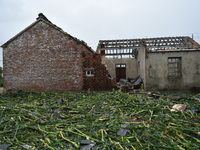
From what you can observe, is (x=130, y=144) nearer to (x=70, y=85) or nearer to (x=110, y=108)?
(x=110, y=108)

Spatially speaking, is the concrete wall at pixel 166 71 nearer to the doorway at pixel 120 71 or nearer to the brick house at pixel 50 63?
the brick house at pixel 50 63

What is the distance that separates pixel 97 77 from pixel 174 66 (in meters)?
6.45

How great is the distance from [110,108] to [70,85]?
250 inches

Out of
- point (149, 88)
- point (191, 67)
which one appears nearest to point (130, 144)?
point (149, 88)

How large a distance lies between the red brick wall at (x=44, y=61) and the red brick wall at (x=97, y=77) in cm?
46

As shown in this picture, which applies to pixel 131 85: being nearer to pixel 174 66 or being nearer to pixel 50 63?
pixel 174 66

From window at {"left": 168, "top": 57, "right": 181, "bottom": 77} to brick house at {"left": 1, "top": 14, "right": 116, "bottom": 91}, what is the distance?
510 centimetres

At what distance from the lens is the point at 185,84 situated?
1240cm

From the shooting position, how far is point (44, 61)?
11.6m

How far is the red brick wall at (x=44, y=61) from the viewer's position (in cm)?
1151

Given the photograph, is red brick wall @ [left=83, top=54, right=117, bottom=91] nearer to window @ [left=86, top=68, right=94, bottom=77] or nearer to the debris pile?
window @ [left=86, top=68, right=94, bottom=77]

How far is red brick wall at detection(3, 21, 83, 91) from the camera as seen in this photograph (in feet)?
37.8

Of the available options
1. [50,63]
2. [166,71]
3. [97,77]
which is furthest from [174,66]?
[50,63]

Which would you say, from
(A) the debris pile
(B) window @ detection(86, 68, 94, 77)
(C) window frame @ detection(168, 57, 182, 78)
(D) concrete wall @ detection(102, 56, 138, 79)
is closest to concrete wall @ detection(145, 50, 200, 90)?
(C) window frame @ detection(168, 57, 182, 78)
